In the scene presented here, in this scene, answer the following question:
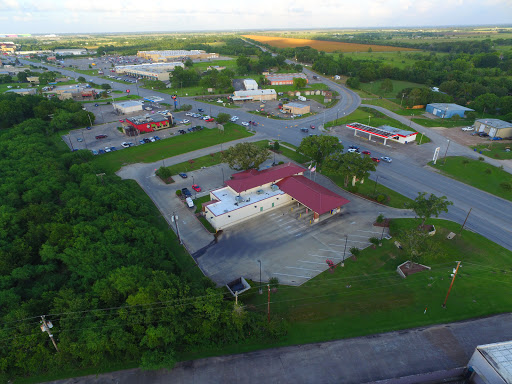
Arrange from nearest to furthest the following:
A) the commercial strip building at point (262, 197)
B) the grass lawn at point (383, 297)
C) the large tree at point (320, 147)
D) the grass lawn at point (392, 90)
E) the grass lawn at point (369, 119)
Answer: the grass lawn at point (383, 297) < the commercial strip building at point (262, 197) < the large tree at point (320, 147) < the grass lawn at point (369, 119) < the grass lawn at point (392, 90)

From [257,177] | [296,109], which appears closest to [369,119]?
[296,109]

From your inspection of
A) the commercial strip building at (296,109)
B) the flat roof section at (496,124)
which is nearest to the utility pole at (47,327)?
the commercial strip building at (296,109)

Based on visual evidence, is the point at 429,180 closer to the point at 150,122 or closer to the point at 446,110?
the point at 446,110

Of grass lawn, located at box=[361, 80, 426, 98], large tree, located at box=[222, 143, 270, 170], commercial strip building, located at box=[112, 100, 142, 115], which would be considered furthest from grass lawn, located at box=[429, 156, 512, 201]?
commercial strip building, located at box=[112, 100, 142, 115]

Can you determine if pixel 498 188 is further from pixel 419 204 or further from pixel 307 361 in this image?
pixel 307 361

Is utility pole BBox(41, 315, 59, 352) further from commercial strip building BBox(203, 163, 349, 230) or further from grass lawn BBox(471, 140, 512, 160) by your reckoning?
grass lawn BBox(471, 140, 512, 160)

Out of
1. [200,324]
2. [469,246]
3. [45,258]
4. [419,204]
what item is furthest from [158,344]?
[469,246]

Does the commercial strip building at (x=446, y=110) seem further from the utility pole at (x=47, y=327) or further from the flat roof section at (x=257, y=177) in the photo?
the utility pole at (x=47, y=327)
